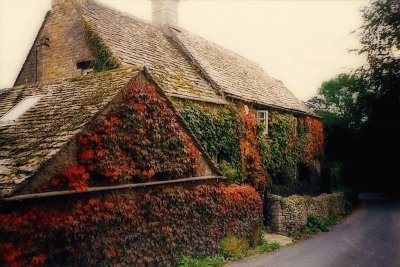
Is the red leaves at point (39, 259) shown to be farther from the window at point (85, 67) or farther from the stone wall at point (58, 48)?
the stone wall at point (58, 48)

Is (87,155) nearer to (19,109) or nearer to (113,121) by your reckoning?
(113,121)

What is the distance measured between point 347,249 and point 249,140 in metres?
6.93

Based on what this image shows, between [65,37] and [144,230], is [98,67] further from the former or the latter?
[144,230]

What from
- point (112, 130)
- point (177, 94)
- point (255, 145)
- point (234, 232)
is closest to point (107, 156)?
point (112, 130)

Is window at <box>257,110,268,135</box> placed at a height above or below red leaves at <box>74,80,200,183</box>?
above

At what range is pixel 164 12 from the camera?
2178cm

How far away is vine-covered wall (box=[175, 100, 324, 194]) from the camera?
15414 millimetres

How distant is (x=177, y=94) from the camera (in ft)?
46.5

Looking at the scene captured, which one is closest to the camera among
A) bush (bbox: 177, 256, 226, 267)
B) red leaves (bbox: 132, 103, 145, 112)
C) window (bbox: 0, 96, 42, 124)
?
red leaves (bbox: 132, 103, 145, 112)

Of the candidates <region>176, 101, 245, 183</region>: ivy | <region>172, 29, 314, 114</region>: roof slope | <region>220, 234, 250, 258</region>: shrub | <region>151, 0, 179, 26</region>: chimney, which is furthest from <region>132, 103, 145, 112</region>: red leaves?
<region>151, 0, 179, 26</region>: chimney

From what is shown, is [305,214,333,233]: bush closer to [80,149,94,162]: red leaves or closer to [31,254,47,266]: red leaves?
[80,149,94,162]: red leaves

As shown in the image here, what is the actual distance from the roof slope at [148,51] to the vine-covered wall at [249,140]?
34.2 inches

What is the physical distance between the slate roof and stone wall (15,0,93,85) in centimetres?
80

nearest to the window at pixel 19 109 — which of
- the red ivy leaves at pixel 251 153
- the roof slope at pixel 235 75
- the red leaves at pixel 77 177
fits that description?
the red leaves at pixel 77 177
